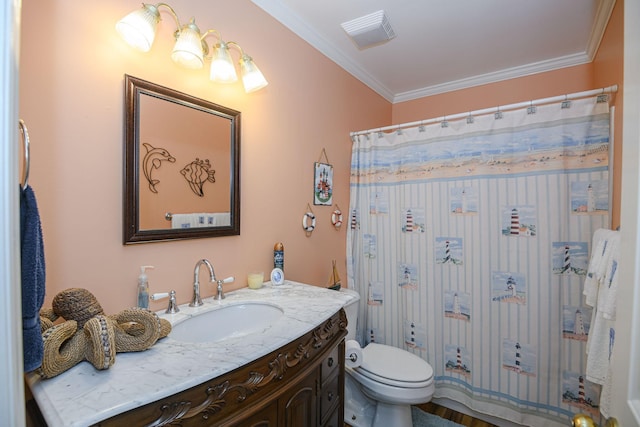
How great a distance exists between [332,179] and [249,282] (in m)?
1.05

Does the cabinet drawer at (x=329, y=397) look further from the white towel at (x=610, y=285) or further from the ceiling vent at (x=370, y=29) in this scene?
the ceiling vent at (x=370, y=29)

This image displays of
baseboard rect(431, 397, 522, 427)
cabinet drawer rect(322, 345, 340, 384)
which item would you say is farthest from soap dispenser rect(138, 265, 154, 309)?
baseboard rect(431, 397, 522, 427)

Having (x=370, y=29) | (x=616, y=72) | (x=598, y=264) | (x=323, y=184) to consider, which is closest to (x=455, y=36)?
(x=370, y=29)

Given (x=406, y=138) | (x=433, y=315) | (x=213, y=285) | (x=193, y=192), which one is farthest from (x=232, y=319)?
(x=406, y=138)

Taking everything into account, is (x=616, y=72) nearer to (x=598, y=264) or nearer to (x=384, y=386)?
(x=598, y=264)

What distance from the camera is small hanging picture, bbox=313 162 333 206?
2.06 meters

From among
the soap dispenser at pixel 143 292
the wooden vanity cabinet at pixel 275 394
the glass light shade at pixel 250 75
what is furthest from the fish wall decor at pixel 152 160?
the wooden vanity cabinet at pixel 275 394

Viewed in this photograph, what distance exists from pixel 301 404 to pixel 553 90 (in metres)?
2.93

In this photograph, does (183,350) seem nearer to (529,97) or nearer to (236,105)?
(236,105)

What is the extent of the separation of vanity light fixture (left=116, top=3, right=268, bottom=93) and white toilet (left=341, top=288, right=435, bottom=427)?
4.31ft

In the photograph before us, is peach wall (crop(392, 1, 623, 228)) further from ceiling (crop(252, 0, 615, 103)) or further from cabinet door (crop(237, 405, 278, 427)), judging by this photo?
cabinet door (crop(237, 405, 278, 427))

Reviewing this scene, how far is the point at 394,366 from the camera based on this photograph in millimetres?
1719

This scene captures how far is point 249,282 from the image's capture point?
154cm

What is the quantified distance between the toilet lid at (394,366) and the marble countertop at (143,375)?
0.81m
